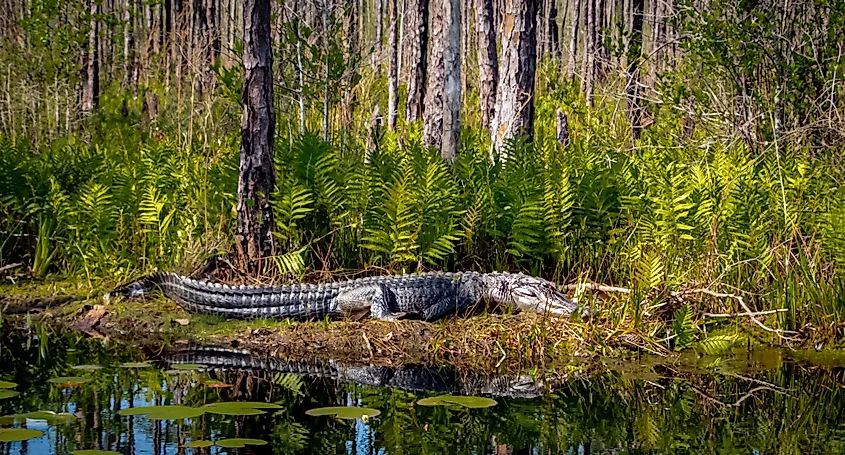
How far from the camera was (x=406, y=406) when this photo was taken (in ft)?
14.8

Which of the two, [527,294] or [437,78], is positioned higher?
[437,78]

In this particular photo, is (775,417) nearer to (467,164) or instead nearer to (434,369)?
(434,369)

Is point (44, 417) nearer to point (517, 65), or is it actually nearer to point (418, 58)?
point (517, 65)

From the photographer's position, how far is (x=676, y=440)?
4.05 metres

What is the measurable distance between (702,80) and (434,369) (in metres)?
→ 5.19

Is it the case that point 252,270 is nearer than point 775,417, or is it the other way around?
point 775,417

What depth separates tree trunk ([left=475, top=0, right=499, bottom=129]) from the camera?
12664 millimetres

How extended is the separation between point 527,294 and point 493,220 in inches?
39.0

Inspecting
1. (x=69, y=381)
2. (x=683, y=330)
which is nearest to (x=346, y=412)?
(x=69, y=381)

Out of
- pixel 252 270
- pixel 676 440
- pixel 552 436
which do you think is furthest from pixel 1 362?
pixel 676 440

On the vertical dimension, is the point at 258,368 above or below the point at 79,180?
below

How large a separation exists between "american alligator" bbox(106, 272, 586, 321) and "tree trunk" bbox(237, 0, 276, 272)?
707mm

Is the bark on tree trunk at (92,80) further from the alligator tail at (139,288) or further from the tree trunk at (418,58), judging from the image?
the alligator tail at (139,288)

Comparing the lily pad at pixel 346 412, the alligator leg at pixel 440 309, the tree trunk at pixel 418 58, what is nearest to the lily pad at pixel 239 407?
the lily pad at pixel 346 412
